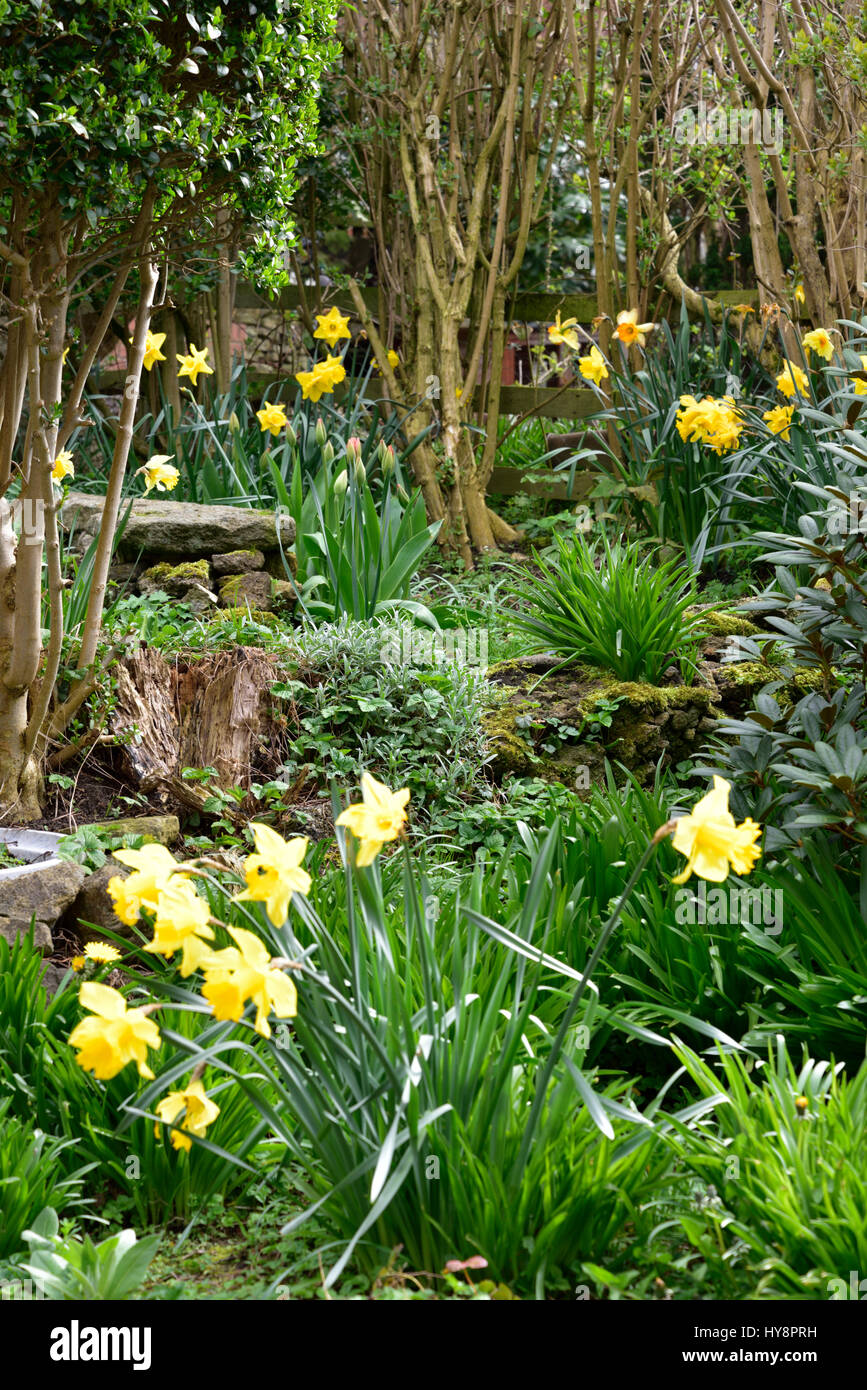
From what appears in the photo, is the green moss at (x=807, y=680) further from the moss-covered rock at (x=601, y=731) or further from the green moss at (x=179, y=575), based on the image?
the green moss at (x=179, y=575)

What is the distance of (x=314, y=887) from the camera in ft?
8.67

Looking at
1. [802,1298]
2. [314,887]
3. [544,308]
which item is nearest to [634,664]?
[314,887]

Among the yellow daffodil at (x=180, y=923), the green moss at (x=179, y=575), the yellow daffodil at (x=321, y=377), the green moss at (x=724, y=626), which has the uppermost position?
the yellow daffodil at (x=321, y=377)

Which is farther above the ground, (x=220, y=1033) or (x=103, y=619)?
(x=103, y=619)

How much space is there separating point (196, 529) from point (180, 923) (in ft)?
11.6

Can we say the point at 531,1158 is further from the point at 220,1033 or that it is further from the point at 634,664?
the point at 634,664

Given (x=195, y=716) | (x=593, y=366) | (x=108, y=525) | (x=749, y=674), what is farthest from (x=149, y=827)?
(x=593, y=366)

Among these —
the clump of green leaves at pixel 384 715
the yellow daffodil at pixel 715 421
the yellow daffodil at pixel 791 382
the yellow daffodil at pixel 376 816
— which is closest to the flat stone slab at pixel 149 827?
the clump of green leaves at pixel 384 715

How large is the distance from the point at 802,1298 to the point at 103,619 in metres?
2.93

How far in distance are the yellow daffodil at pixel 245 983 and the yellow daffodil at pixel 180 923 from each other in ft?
0.12

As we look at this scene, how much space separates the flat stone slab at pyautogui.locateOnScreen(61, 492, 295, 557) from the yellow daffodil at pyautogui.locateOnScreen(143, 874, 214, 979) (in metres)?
3.44

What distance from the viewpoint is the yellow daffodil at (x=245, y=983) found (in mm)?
1381

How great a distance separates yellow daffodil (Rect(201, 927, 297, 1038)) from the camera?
1.38m

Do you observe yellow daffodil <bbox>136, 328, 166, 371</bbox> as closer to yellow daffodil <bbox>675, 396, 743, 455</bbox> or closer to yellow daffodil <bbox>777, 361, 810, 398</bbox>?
yellow daffodil <bbox>675, 396, 743, 455</bbox>
